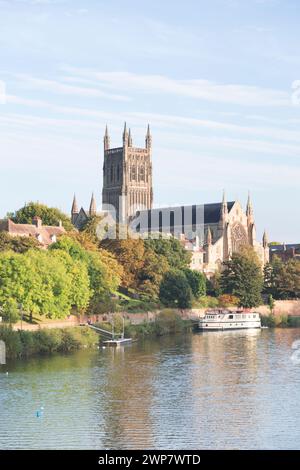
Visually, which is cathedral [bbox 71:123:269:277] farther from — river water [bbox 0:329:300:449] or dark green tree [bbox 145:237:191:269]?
river water [bbox 0:329:300:449]

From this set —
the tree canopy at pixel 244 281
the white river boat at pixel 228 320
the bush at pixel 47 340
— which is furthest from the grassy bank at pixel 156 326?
the tree canopy at pixel 244 281

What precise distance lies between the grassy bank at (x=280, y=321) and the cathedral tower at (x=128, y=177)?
65700 millimetres

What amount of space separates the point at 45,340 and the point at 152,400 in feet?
71.3

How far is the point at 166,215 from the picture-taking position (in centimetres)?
17625

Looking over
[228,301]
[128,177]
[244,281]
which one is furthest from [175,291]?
[128,177]

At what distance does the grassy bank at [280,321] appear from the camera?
12038 cm

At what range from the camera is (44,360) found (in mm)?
71625

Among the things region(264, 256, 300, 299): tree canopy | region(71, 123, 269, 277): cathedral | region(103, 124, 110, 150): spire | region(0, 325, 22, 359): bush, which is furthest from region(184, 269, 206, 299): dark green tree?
region(103, 124, 110, 150): spire

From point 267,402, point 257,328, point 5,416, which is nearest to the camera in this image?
point 5,416

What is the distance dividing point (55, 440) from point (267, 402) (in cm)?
1515

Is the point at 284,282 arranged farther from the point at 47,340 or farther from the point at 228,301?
the point at 47,340
